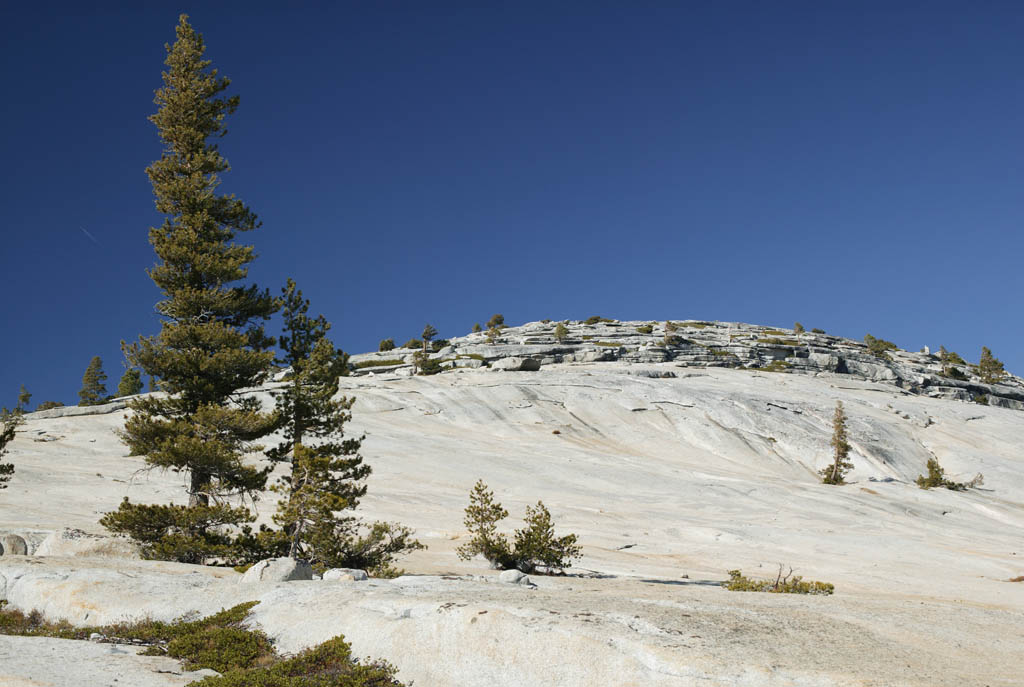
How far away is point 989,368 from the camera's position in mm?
125750

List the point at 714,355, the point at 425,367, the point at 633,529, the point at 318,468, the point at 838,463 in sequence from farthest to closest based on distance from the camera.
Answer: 1. the point at 714,355
2. the point at 425,367
3. the point at 838,463
4. the point at 633,529
5. the point at 318,468

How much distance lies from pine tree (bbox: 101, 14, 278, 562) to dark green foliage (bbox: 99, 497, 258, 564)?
0.05 m

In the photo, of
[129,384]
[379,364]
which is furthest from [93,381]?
[379,364]

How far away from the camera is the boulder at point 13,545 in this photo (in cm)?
2327

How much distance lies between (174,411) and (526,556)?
1628 cm

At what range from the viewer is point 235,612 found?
14.8 metres

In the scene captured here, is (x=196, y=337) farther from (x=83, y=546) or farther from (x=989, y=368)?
(x=989, y=368)

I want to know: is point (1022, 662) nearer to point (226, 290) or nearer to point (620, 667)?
Result: point (620, 667)

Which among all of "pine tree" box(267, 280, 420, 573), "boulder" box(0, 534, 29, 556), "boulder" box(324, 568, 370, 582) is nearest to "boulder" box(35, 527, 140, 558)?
"boulder" box(0, 534, 29, 556)

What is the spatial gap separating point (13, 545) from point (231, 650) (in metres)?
16.3

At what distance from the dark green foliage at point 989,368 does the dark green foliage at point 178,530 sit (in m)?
140

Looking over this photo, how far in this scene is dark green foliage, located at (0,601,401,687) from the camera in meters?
11.3

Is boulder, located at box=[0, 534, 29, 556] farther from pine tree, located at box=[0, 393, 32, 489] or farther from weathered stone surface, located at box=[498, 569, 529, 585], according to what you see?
weathered stone surface, located at box=[498, 569, 529, 585]

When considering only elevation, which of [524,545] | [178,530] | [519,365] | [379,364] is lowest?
[178,530]
